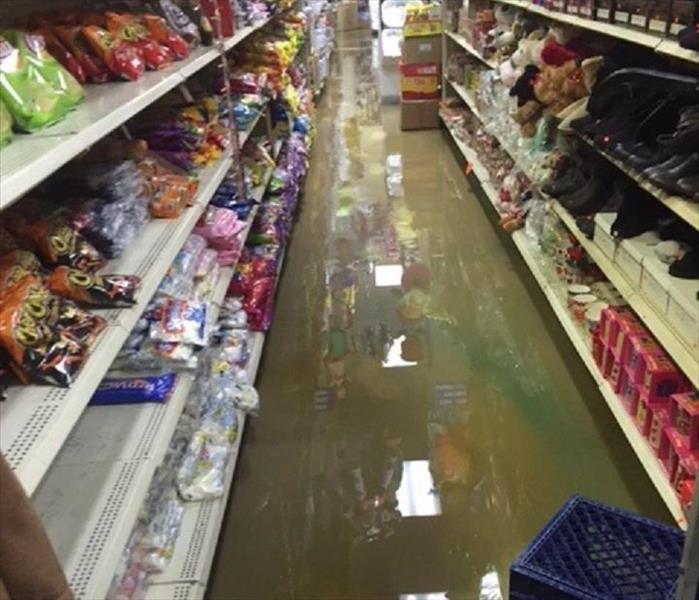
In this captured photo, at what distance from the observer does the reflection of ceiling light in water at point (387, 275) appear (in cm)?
405

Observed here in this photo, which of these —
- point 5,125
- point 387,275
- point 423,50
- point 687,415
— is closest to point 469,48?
point 423,50

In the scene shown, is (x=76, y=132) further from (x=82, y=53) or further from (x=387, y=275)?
(x=387, y=275)

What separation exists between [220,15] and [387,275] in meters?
1.75

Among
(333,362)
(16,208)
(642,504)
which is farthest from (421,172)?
(16,208)

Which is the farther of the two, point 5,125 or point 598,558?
point 598,558

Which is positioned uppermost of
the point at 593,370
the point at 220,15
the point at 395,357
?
the point at 220,15

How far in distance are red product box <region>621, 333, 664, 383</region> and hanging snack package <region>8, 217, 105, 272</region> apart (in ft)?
5.45

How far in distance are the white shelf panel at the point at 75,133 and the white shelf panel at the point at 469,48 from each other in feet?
10.3

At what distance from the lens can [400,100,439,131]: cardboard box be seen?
299 inches

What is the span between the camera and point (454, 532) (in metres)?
2.24

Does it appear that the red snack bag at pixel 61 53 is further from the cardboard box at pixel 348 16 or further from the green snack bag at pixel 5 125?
the cardboard box at pixel 348 16

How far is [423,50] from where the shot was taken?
743cm

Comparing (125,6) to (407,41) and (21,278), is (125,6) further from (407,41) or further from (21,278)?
(407,41)

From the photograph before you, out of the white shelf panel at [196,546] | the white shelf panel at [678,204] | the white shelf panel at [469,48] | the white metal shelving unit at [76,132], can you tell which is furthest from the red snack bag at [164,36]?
the white shelf panel at [469,48]
